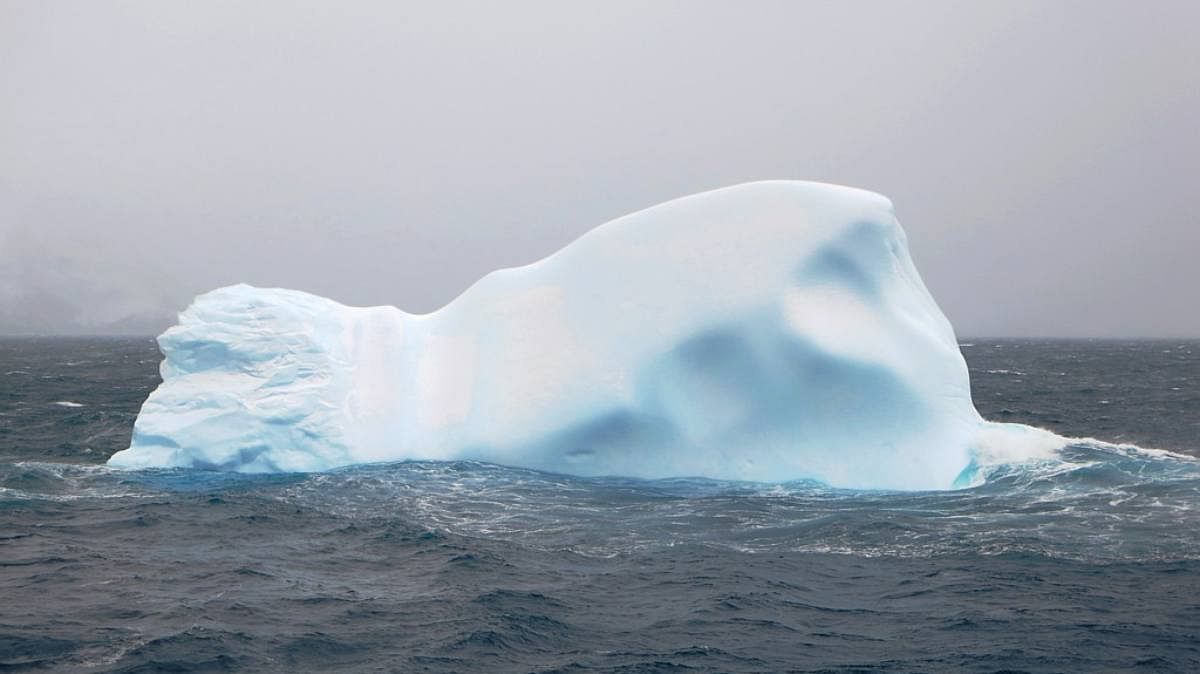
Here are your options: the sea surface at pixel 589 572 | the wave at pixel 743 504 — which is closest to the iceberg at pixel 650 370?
the wave at pixel 743 504

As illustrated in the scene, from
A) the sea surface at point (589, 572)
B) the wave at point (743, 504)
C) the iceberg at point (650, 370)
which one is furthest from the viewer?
the iceberg at point (650, 370)

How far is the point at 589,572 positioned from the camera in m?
13.0

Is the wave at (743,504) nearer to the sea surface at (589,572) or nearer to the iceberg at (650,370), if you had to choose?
the sea surface at (589,572)

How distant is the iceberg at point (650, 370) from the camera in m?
18.9

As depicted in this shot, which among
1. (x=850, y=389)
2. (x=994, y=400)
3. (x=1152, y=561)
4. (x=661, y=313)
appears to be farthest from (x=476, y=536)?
(x=994, y=400)

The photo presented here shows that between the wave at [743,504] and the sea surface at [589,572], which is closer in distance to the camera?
the sea surface at [589,572]

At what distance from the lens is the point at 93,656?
9.92m

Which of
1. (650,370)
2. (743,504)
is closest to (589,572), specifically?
(743,504)

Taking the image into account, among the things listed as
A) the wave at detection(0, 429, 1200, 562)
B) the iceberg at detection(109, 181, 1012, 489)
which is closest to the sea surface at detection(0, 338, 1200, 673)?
the wave at detection(0, 429, 1200, 562)

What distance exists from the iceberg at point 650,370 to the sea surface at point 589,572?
0.74 meters

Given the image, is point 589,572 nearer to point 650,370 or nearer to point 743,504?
point 743,504

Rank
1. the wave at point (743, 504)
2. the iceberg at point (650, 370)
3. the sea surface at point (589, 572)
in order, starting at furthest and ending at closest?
the iceberg at point (650, 370), the wave at point (743, 504), the sea surface at point (589, 572)

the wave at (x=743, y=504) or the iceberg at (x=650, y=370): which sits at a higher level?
the iceberg at (x=650, y=370)

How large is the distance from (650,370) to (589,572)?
6556 mm
